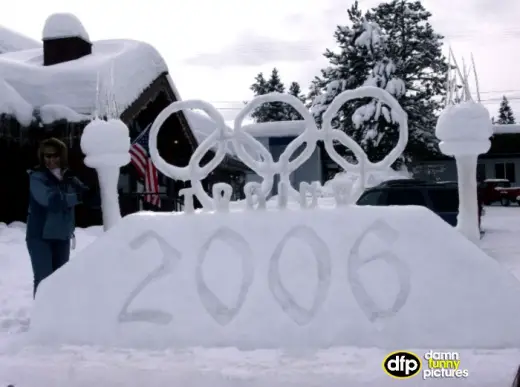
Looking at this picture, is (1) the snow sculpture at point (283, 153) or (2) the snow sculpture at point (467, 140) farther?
(2) the snow sculpture at point (467, 140)

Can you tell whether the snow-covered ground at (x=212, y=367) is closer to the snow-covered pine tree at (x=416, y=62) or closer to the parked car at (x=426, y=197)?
the parked car at (x=426, y=197)

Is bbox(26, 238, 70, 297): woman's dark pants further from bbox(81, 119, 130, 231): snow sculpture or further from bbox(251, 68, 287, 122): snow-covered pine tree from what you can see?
bbox(251, 68, 287, 122): snow-covered pine tree

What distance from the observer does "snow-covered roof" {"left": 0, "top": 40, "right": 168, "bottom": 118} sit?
12836 millimetres

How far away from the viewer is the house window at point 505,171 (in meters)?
35.0

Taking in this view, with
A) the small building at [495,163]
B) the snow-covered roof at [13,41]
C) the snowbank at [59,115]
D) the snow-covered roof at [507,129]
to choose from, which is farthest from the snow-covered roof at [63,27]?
the snow-covered roof at [507,129]

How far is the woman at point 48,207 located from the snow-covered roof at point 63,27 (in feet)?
36.5

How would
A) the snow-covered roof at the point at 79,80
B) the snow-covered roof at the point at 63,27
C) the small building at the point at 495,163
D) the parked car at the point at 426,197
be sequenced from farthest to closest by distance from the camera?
the small building at the point at 495,163 < the snow-covered roof at the point at 63,27 < the snow-covered roof at the point at 79,80 < the parked car at the point at 426,197

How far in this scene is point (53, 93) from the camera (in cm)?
1309

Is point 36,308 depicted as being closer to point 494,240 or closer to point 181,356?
point 181,356

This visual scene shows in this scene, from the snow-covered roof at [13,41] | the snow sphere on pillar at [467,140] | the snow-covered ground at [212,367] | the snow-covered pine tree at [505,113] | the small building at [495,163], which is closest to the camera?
the snow-covered ground at [212,367]

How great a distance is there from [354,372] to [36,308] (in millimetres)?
2353

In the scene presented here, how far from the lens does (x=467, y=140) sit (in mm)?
5184

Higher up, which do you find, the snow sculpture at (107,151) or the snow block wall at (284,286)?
the snow sculpture at (107,151)

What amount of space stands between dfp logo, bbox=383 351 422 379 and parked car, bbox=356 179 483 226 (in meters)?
7.17
